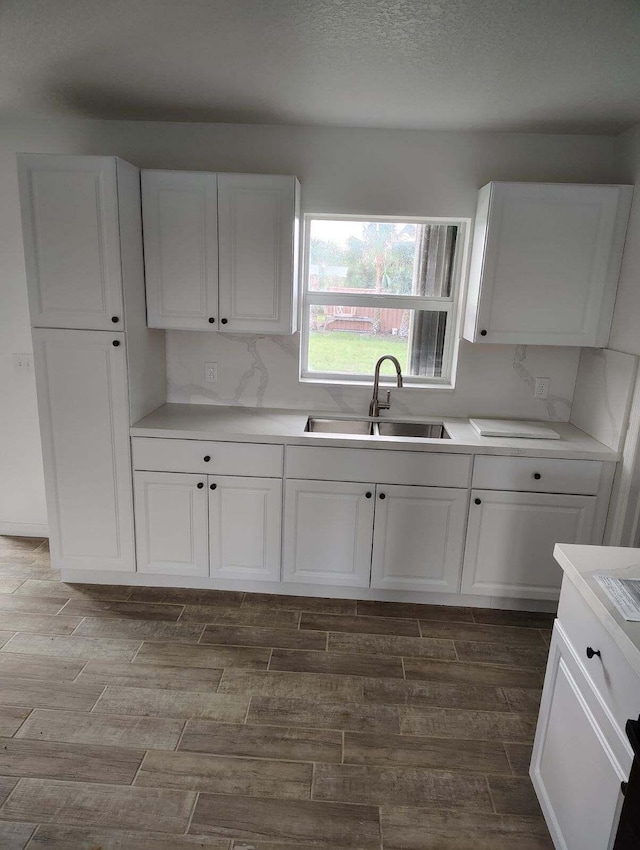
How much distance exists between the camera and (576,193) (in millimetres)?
2586

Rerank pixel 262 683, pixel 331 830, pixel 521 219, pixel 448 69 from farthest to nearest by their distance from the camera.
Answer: pixel 521 219, pixel 262 683, pixel 448 69, pixel 331 830

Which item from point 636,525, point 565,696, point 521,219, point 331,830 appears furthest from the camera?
point 521,219

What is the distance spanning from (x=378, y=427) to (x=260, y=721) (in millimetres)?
1614

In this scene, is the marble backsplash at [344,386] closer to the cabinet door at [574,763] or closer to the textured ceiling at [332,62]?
the textured ceiling at [332,62]

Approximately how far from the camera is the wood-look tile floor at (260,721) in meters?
1.70

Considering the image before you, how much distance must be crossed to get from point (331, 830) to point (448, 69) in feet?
8.57

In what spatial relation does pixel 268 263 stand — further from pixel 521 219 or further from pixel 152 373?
pixel 521 219

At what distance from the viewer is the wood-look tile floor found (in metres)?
1.70

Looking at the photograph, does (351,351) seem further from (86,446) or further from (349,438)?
(86,446)

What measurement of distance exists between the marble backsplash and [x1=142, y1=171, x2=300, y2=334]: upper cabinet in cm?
32

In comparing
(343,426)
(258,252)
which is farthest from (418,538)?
(258,252)

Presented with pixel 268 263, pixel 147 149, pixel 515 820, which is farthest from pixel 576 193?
pixel 515 820

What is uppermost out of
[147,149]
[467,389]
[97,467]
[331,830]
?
[147,149]

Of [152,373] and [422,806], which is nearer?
[422,806]
